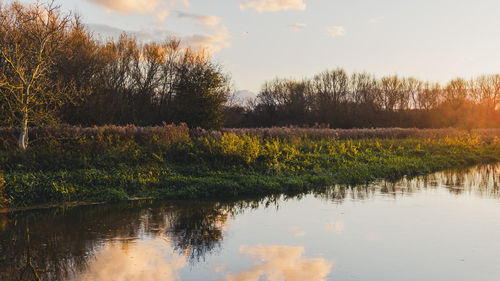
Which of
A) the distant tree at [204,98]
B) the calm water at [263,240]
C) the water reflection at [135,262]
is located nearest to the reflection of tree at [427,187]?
the calm water at [263,240]

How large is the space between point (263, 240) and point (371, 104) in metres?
54.4

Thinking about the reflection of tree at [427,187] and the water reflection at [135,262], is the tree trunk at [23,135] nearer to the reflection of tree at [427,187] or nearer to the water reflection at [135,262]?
the water reflection at [135,262]

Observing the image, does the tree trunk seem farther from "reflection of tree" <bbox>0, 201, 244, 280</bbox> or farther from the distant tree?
the distant tree

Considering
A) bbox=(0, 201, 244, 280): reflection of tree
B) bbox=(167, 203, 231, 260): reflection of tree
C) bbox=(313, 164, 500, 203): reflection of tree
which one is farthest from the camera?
bbox=(313, 164, 500, 203): reflection of tree

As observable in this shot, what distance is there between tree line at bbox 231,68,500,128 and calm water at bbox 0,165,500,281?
126 ft

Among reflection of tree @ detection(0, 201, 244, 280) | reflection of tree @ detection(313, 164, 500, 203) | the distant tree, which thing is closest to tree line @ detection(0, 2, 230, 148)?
the distant tree

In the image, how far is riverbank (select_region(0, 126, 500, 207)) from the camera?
10.8 metres

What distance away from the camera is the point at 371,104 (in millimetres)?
58594

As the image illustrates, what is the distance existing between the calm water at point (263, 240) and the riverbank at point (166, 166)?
0.96m

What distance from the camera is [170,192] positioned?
1133 cm

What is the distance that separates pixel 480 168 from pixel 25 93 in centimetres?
1968

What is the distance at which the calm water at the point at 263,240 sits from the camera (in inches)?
229

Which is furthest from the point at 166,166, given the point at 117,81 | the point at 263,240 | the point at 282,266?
the point at 117,81

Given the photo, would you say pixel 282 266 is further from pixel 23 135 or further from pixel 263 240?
pixel 23 135
